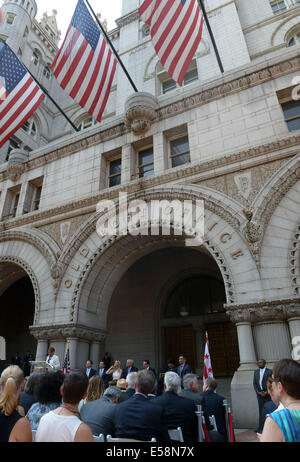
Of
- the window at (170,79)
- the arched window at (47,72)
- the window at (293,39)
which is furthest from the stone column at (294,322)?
the arched window at (47,72)

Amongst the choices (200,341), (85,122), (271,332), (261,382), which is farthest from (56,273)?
(85,122)

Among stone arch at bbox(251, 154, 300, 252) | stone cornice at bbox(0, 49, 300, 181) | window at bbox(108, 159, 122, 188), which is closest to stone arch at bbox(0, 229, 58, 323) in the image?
window at bbox(108, 159, 122, 188)

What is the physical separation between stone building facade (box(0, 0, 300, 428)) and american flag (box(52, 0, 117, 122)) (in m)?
1.62

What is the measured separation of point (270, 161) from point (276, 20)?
15.0m

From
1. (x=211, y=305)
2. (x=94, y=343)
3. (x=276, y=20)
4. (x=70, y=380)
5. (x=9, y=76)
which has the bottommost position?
(x=70, y=380)

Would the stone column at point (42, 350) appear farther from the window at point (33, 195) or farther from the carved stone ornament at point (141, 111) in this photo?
the carved stone ornament at point (141, 111)

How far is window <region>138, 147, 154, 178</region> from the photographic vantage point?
533 inches

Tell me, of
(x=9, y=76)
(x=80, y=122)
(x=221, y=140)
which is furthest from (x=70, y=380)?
(x=80, y=122)

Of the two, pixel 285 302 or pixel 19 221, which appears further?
pixel 19 221

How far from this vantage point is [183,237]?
1146cm

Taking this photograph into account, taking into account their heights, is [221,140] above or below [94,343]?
above

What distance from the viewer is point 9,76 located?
13.4m

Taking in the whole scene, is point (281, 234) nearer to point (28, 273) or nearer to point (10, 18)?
point (28, 273)

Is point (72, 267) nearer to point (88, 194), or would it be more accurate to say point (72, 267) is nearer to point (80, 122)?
point (88, 194)
